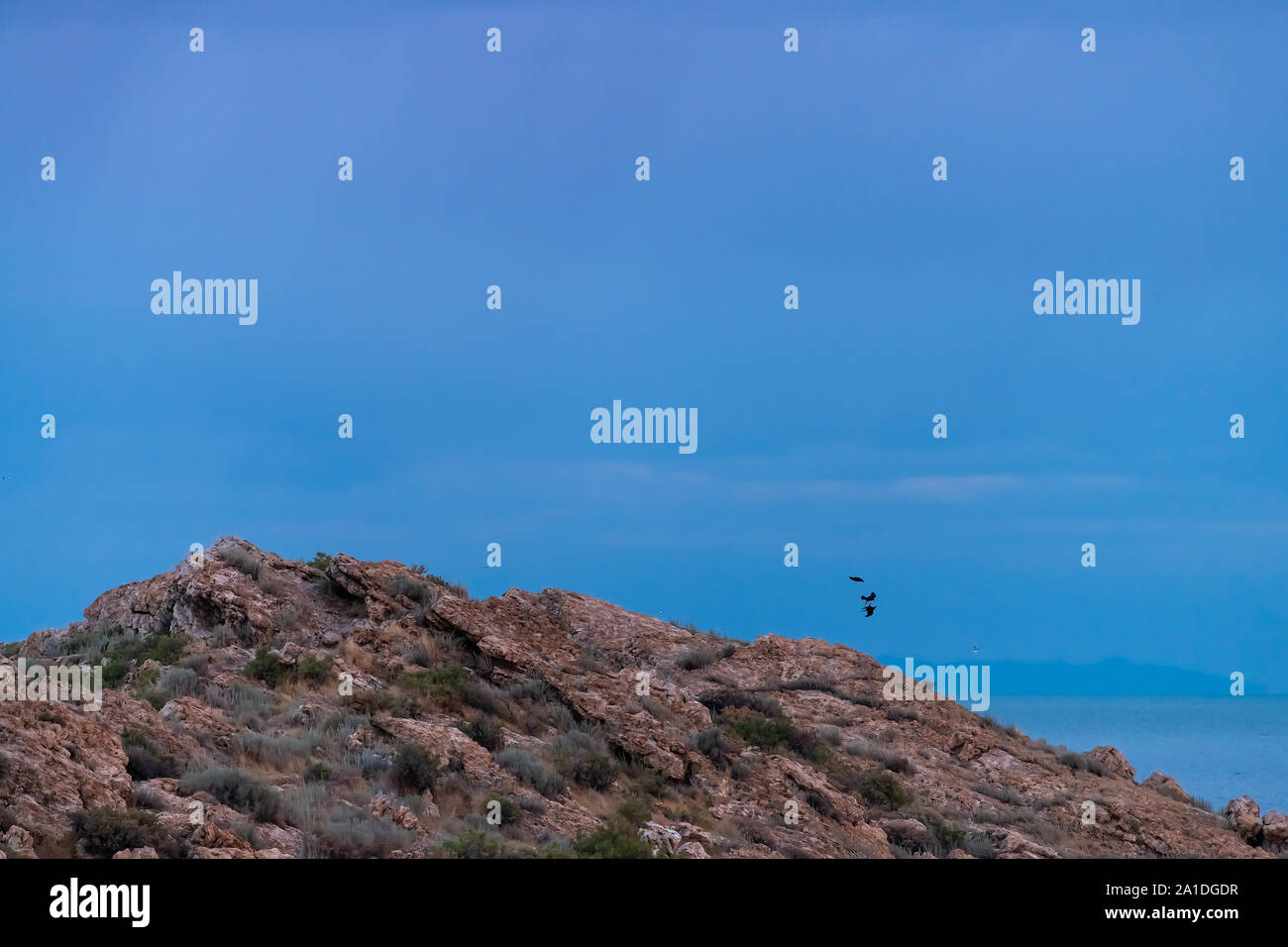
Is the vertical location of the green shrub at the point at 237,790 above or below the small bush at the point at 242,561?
below

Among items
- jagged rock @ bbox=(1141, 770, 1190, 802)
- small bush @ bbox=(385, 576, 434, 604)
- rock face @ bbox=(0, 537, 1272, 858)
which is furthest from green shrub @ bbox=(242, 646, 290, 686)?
jagged rock @ bbox=(1141, 770, 1190, 802)

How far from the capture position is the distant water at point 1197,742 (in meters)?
56.7

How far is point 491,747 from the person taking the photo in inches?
690

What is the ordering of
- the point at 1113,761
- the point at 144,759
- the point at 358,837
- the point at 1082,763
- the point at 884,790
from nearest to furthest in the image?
1. the point at 358,837
2. the point at 144,759
3. the point at 884,790
4. the point at 1082,763
5. the point at 1113,761

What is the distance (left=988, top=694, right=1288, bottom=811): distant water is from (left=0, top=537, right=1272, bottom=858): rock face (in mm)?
4921

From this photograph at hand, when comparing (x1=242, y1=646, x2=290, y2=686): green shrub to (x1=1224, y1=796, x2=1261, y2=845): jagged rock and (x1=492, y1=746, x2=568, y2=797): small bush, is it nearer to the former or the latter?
(x1=492, y1=746, x2=568, y2=797): small bush

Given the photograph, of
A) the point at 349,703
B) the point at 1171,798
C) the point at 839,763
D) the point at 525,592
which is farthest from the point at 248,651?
the point at 1171,798

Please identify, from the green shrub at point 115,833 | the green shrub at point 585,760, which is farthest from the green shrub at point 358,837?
the green shrub at point 585,760

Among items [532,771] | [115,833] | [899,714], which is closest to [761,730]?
[899,714]

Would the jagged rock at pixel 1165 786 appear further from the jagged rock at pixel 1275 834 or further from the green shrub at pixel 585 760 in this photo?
the green shrub at pixel 585 760

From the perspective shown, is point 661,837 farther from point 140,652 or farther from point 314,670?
point 140,652

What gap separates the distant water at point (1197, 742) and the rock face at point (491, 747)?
16.1 ft

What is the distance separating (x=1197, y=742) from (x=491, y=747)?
9785 centimetres
